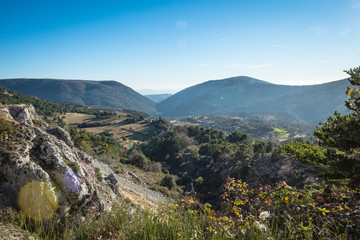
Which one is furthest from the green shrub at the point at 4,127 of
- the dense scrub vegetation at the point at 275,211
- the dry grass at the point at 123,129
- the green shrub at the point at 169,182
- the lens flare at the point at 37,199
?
the dry grass at the point at 123,129

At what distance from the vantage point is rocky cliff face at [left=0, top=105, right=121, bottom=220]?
16.8 ft

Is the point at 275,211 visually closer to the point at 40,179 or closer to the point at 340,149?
the point at 340,149

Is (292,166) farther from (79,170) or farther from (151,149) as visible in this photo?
(151,149)

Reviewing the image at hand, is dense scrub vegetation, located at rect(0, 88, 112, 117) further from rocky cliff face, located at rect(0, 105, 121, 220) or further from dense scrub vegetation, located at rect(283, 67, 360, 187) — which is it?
dense scrub vegetation, located at rect(283, 67, 360, 187)

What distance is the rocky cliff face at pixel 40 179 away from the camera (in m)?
5.13

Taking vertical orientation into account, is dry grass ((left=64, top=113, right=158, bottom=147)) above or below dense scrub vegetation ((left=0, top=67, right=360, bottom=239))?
below

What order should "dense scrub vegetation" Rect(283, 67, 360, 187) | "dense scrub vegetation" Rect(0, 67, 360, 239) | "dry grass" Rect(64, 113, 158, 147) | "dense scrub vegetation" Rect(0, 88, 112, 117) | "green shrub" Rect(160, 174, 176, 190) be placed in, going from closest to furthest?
"dense scrub vegetation" Rect(0, 67, 360, 239) → "dense scrub vegetation" Rect(283, 67, 360, 187) → "green shrub" Rect(160, 174, 176, 190) → "dense scrub vegetation" Rect(0, 88, 112, 117) → "dry grass" Rect(64, 113, 158, 147)

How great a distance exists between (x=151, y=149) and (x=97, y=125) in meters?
46.2

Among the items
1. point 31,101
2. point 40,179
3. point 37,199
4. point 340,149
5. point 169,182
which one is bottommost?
point 169,182

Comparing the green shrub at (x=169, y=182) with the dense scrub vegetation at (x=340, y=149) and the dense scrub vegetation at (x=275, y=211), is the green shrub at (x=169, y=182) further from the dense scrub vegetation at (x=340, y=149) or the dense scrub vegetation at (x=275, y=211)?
the dense scrub vegetation at (x=340, y=149)

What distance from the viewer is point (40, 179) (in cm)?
567

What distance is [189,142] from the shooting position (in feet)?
169

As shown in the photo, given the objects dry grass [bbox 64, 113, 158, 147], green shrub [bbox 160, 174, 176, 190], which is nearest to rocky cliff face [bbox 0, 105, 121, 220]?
green shrub [bbox 160, 174, 176, 190]

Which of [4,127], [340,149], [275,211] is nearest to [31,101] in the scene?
[4,127]
